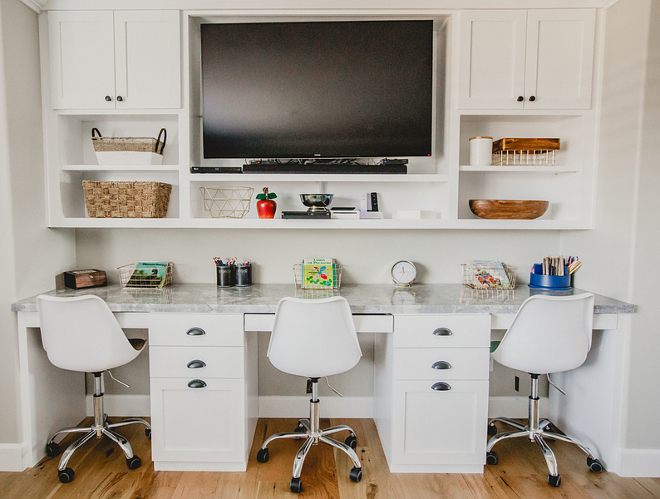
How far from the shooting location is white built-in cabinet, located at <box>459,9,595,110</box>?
2.28 m

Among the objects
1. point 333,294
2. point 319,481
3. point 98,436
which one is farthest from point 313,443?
point 98,436

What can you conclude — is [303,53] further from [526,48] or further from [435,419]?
[435,419]

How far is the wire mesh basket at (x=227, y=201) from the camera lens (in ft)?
8.63

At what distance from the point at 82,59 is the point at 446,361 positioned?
253 centimetres

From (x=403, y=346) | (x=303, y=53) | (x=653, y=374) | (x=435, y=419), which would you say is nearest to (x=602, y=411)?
(x=653, y=374)

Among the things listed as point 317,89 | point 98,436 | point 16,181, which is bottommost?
point 98,436

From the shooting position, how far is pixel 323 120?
2.38 meters

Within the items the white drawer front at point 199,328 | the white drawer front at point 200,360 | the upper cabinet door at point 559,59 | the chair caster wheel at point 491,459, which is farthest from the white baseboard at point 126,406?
the upper cabinet door at point 559,59

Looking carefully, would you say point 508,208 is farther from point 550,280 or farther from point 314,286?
point 314,286

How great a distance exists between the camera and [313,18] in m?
2.42

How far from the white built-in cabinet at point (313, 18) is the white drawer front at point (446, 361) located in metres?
0.71

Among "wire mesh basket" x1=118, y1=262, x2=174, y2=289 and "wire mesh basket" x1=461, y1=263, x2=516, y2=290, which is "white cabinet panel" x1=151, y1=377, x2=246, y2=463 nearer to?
"wire mesh basket" x1=118, y1=262, x2=174, y2=289

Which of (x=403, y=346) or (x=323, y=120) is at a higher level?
(x=323, y=120)

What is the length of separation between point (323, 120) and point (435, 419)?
171cm
